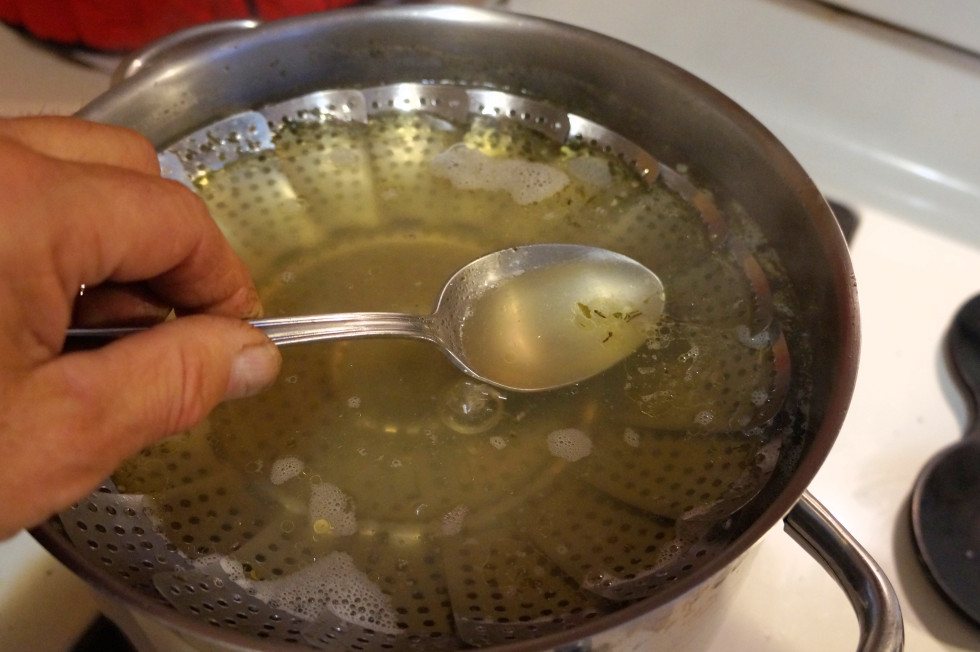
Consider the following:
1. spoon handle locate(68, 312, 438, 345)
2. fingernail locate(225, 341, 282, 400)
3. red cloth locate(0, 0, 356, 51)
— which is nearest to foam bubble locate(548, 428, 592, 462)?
spoon handle locate(68, 312, 438, 345)

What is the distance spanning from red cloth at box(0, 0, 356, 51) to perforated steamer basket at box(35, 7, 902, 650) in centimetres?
17

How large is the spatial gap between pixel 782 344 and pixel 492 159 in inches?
11.7

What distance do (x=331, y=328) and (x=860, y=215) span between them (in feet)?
1.85

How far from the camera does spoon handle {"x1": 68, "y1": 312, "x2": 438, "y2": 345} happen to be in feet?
1.38

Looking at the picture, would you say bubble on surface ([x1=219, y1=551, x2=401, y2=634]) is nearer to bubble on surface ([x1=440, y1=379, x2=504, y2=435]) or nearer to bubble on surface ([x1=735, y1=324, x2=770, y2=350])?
bubble on surface ([x1=440, y1=379, x2=504, y2=435])

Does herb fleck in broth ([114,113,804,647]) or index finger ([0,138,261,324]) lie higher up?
index finger ([0,138,261,324])

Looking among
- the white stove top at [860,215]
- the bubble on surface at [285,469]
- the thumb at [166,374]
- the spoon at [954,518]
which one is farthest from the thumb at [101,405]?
the spoon at [954,518]

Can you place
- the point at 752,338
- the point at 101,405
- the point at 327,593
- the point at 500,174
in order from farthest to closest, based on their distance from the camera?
the point at 500,174, the point at 752,338, the point at 327,593, the point at 101,405

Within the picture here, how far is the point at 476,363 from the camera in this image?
559mm

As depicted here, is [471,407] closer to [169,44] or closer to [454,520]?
[454,520]

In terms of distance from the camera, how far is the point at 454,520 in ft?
1.66

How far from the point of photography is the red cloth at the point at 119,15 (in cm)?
76

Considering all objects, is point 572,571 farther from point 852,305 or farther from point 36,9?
point 36,9

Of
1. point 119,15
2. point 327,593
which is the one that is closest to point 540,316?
point 327,593
